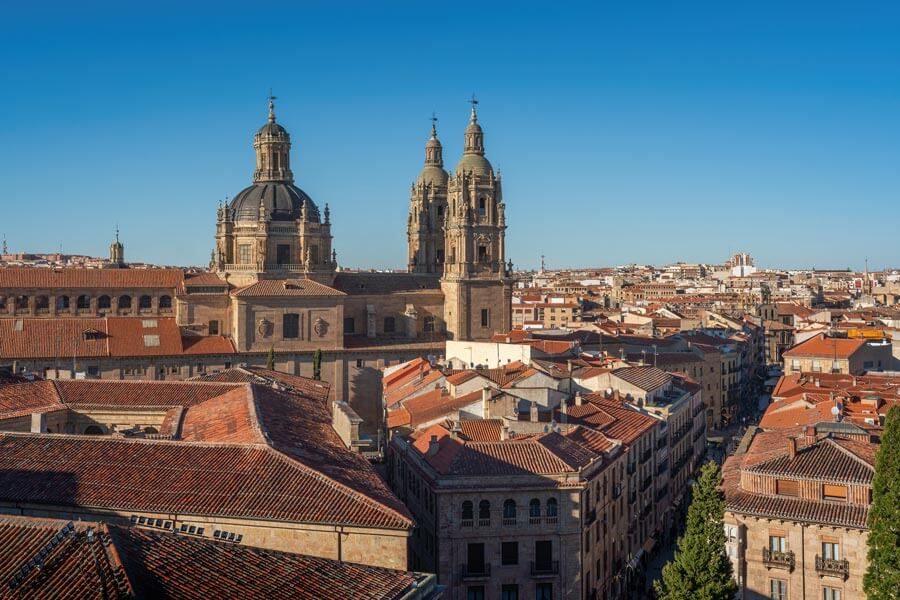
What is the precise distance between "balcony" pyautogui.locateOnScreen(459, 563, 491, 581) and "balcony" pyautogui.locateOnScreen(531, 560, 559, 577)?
1.43 metres

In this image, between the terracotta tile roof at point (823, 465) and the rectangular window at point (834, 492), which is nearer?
the rectangular window at point (834, 492)

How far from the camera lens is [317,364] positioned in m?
68.6

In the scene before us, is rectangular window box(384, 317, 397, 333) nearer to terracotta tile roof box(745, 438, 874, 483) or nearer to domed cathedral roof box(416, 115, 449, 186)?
domed cathedral roof box(416, 115, 449, 186)

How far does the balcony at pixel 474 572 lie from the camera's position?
32156 mm

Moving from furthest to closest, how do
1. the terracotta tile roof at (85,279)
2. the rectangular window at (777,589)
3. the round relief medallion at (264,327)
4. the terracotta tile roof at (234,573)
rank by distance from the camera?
the round relief medallion at (264,327) < the terracotta tile roof at (85,279) < the rectangular window at (777,589) < the terracotta tile roof at (234,573)

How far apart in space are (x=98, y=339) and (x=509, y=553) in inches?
1595

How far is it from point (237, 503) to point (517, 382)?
Answer: 2369 centimetres

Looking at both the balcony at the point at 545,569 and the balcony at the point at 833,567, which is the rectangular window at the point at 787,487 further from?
the balcony at the point at 545,569

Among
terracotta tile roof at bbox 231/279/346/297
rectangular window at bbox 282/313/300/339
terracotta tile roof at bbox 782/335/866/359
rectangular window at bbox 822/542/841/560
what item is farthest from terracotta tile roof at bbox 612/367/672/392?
rectangular window at bbox 282/313/300/339

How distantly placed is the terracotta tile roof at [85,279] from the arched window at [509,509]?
44223 mm

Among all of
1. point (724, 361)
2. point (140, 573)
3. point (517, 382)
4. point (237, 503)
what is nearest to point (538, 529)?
point (237, 503)

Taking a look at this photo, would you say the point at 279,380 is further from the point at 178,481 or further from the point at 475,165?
the point at 475,165

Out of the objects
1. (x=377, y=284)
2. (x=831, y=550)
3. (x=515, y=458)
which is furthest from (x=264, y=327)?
(x=831, y=550)

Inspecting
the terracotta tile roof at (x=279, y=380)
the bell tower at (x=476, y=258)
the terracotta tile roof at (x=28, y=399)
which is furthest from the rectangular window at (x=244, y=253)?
the terracotta tile roof at (x=28, y=399)
